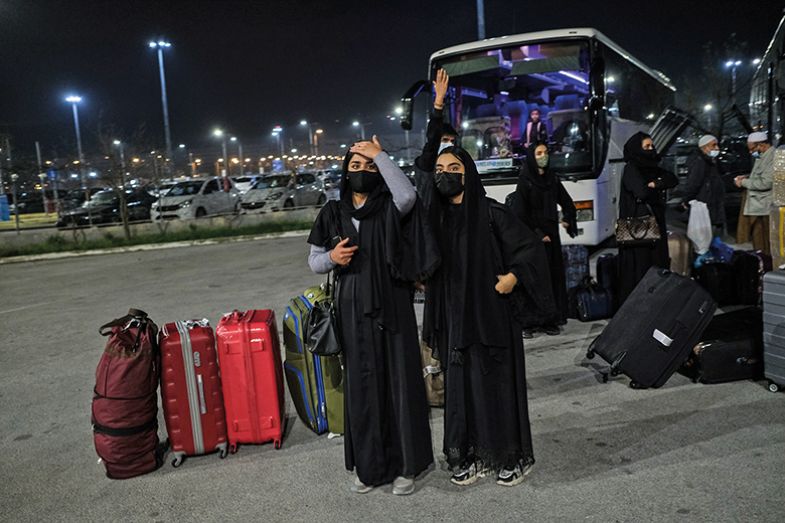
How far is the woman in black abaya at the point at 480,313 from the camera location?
3.53m

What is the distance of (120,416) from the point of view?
4.07m

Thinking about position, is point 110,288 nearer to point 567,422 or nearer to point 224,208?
point 567,422

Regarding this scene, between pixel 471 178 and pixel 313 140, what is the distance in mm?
61227

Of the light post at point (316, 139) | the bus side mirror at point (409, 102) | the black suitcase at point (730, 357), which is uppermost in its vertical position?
the light post at point (316, 139)

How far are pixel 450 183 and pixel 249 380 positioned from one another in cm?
193

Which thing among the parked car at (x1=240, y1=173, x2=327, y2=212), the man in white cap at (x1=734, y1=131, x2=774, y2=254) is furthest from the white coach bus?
the parked car at (x1=240, y1=173, x2=327, y2=212)

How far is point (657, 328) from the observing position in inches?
193

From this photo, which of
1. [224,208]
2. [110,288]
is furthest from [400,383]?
[224,208]

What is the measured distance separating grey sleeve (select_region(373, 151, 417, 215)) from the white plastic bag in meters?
5.24

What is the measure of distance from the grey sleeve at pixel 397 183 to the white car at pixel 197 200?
20.6 metres

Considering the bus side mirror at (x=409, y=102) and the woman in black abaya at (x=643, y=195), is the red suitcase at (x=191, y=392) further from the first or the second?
the bus side mirror at (x=409, y=102)

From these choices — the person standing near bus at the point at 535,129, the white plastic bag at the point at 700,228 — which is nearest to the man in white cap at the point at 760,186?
the white plastic bag at the point at 700,228

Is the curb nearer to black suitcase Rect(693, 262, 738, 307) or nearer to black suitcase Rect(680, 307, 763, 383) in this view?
black suitcase Rect(693, 262, 738, 307)

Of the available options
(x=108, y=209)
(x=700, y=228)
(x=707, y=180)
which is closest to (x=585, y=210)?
(x=707, y=180)
